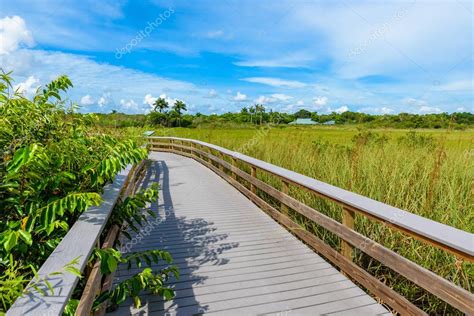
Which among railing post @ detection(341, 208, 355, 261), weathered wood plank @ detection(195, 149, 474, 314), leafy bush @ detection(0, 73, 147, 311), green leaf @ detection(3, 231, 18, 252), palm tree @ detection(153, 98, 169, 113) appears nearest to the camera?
green leaf @ detection(3, 231, 18, 252)

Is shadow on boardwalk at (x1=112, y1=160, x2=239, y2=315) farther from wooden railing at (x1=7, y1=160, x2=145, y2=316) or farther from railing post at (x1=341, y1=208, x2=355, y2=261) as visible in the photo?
railing post at (x1=341, y1=208, x2=355, y2=261)

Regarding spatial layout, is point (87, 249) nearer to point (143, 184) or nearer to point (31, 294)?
point (31, 294)

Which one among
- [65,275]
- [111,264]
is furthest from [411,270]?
[65,275]

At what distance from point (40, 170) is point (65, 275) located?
775 mm

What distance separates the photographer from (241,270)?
318 cm

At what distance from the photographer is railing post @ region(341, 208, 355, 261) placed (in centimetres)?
295

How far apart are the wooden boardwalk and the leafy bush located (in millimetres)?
1077

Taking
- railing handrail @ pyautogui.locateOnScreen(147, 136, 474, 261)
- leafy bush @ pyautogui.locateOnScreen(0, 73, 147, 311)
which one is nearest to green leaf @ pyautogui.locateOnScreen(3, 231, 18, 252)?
leafy bush @ pyautogui.locateOnScreen(0, 73, 147, 311)

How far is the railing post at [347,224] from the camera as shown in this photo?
2.95 meters

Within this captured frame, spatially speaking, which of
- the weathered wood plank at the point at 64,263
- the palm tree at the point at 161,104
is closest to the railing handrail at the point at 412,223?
the weathered wood plank at the point at 64,263

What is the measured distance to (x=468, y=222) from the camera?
282cm

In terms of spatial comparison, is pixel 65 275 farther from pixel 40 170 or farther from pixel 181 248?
pixel 181 248

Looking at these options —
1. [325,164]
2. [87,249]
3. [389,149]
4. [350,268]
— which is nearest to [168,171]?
[325,164]

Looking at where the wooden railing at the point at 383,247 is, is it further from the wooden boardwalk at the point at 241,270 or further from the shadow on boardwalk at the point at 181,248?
the shadow on boardwalk at the point at 181,248
